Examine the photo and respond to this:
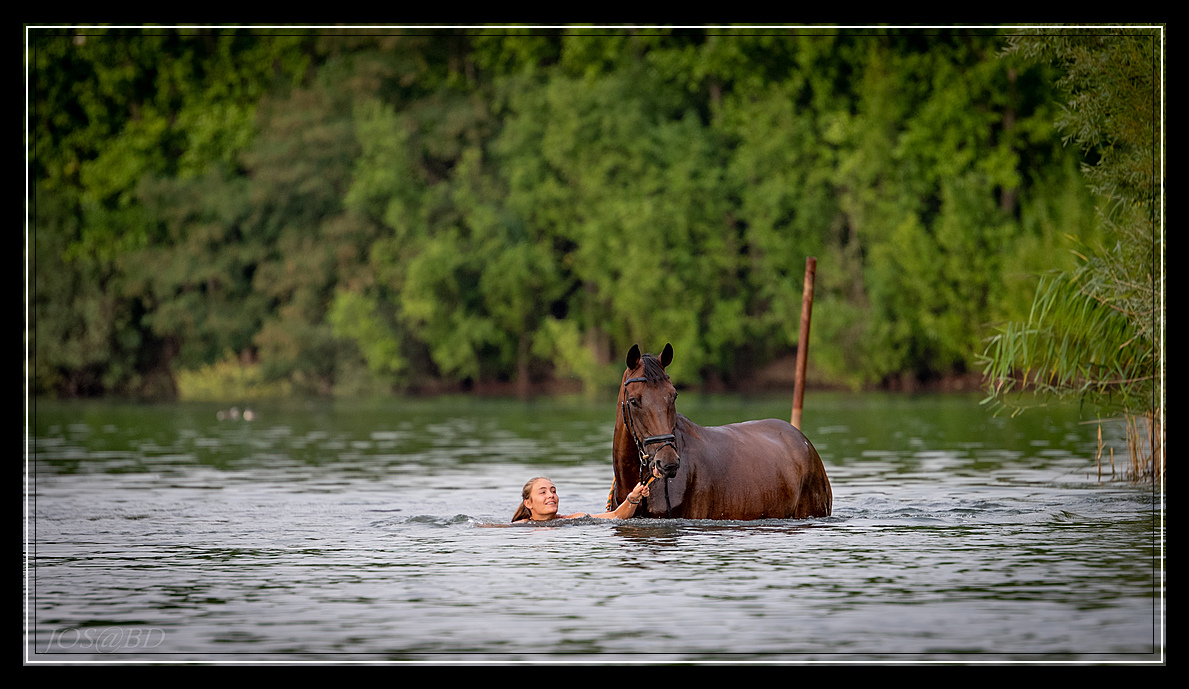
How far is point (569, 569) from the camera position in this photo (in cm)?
1363

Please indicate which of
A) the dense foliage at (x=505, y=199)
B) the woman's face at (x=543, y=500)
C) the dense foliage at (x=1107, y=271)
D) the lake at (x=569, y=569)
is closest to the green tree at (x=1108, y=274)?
the dense foliage at (x=1107, y=271)

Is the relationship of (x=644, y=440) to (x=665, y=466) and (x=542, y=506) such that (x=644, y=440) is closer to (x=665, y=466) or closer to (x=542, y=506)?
(x=665, y=466)

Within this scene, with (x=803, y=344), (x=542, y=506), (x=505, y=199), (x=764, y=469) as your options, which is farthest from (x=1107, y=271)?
(x=505, y=199)

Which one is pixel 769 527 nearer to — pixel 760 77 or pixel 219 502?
pixel 219 502

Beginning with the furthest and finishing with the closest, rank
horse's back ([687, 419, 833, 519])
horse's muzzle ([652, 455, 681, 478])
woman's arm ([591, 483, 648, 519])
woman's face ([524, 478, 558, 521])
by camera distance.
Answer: woman's face ([524, 478, 558, 521]), horse's back ([687, 419, 833, 519]), woman's arm ([591, 483, 648, 519]), horse's muzzle ([652, 455, 681, 478])

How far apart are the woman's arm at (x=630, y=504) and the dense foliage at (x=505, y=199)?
43.3m

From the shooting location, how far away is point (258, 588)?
506 inches

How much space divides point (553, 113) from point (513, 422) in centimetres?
2667

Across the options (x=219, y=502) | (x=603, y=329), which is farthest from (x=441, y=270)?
(x=219, y=502)

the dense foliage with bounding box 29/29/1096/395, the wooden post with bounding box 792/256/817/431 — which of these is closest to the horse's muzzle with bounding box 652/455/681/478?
the wooden post with bounding box 792/256/817/431

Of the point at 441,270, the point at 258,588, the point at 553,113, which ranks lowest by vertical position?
the point at 258,588

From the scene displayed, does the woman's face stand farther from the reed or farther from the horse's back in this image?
the reed

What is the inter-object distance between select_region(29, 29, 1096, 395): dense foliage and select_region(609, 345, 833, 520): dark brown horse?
4197 centimetres

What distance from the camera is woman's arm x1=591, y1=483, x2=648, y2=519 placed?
1505 cm
